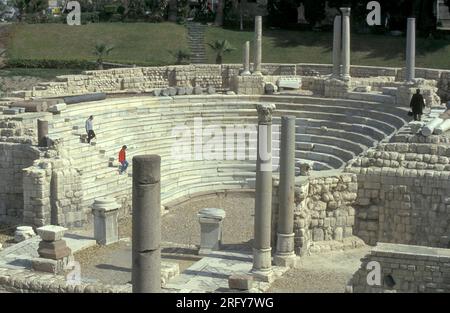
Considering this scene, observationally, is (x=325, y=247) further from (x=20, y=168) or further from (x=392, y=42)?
(x=392, y=42)

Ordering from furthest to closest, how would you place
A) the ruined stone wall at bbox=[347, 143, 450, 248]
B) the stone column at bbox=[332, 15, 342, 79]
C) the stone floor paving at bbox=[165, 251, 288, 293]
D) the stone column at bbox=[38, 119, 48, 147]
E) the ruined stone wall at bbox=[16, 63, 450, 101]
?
the ruined stone wall at bbox=[16, 63, 450, 101] → the stone column at bbox=[332, 15, 342, 79] → the stone column at bbox=[38, 119, 48, 147] → the ruined stone wall at bbox=[347, 143, 450, 248] → the stone floor paving at bbox=[165, 251, 288, 293]

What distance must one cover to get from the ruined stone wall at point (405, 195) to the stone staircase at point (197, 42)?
30.5 m

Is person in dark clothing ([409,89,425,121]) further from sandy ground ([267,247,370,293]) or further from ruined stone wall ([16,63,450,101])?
ruined stone wall ([16,63,450,101])

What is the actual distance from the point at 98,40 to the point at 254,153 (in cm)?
2665

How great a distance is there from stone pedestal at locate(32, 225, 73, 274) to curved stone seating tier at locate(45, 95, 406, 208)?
19.6 ft

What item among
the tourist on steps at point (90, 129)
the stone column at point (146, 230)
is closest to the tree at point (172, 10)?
the tourist on steps at point (90, 129)

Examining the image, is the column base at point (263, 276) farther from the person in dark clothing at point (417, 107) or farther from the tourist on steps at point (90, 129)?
the tourist on steps at point (90, 129)

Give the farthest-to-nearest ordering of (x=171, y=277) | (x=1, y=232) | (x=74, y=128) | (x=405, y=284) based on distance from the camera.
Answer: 1. (x=74, y=128)
2. (x=1, y=232)
3. (x=171, y=277)
4. (x=405, y=284)

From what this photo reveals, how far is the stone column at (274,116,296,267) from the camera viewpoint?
18.9 meters

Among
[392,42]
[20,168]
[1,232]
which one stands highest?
[392,42]

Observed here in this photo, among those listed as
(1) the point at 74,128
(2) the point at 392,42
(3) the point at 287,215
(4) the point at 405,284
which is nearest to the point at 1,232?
(1) the point at 74,128

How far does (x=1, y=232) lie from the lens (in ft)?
77.4

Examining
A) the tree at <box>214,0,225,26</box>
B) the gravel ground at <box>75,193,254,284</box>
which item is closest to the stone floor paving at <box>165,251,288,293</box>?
the gravel ground at <box>75,193,254,284</box>
